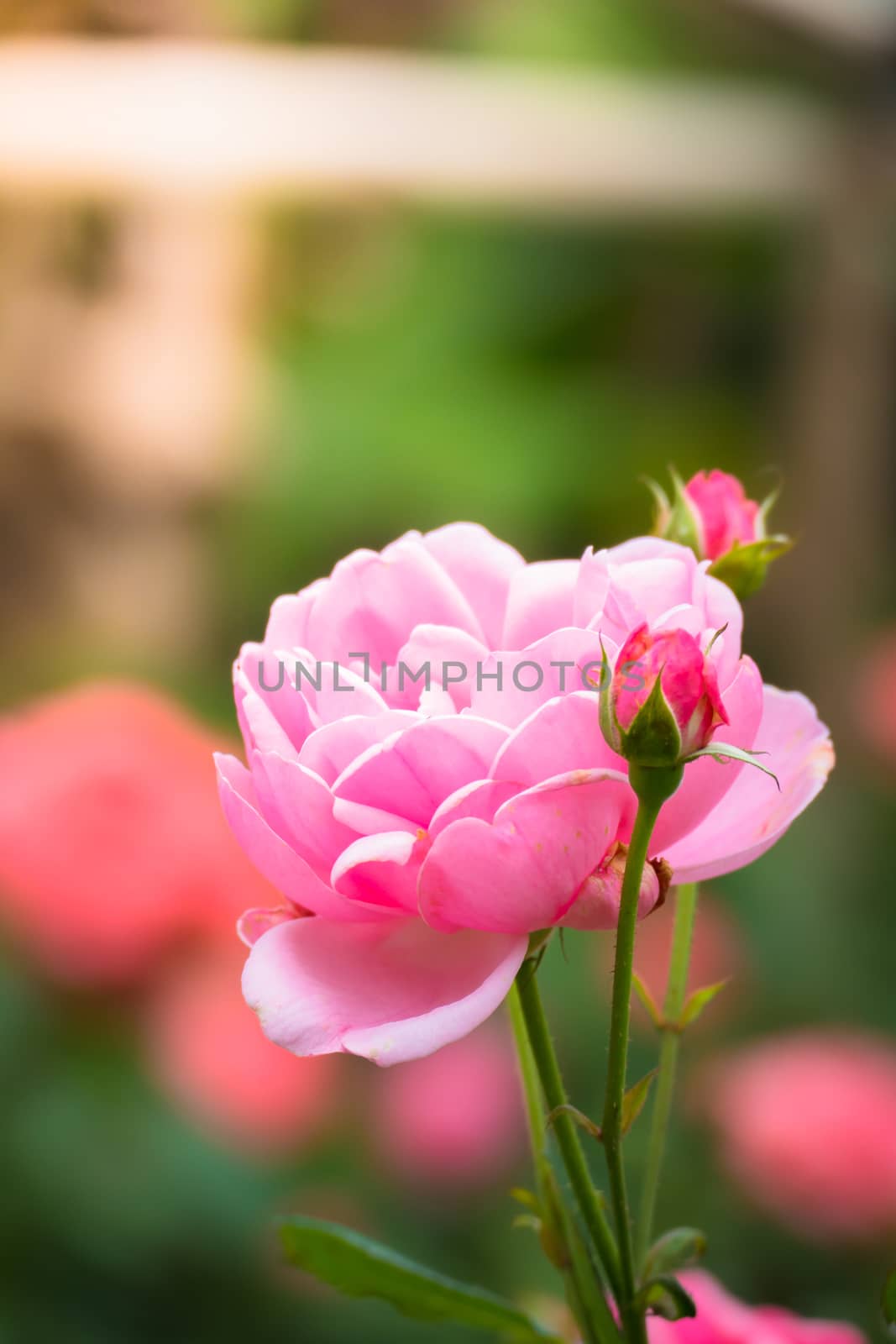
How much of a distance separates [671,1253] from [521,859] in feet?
0.26

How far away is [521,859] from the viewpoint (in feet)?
0.66

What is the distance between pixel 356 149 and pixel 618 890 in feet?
5.14

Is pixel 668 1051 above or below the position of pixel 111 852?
above

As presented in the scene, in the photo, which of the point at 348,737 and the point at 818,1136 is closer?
the point at 348,737

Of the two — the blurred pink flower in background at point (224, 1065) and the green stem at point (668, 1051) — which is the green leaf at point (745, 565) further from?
the blurred pink flower in background at point (224, 1065)

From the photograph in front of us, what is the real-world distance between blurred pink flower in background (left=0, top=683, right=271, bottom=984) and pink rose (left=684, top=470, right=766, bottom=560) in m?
0.55

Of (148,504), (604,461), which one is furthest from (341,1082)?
(604,461)

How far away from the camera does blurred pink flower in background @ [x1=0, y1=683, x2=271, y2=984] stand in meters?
0.77

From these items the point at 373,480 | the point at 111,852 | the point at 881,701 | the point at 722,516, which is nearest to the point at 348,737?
the point at 722,516

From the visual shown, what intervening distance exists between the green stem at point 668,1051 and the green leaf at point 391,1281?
0.03 metres

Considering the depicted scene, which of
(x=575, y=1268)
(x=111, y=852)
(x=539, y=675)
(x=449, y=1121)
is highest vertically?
(x=539, y=675)

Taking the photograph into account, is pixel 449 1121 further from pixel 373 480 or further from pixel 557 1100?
pixel 373 480

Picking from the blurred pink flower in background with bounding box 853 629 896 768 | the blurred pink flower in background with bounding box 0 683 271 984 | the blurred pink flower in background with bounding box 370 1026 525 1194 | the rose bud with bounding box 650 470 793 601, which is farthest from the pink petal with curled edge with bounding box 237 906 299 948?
the blurred pink flower in background with bounding box 853 629 896 768

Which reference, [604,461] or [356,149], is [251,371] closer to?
[604,461]
